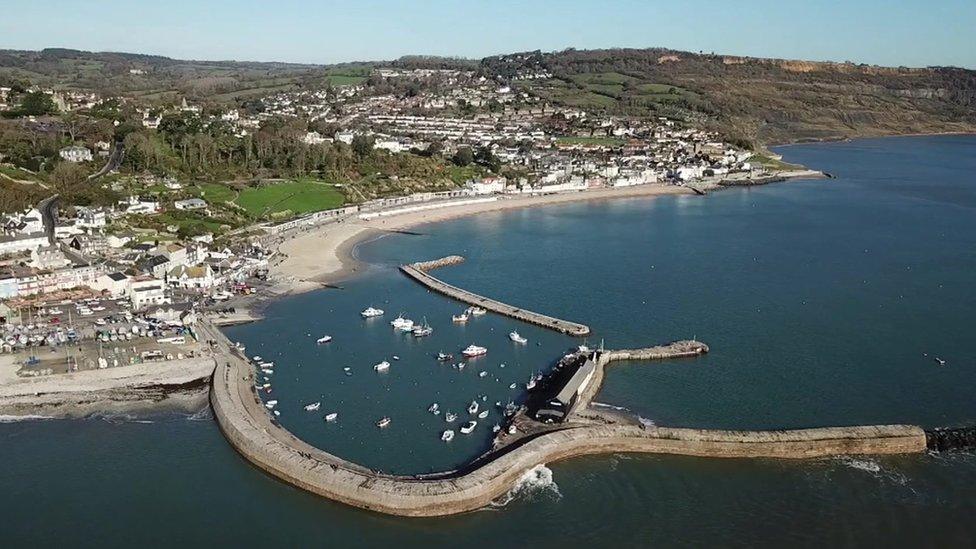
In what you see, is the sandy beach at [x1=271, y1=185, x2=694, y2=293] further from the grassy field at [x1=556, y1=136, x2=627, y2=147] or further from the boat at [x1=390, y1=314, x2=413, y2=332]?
the grassy field at [x1=556, y1=136, x2=627, y2=147]

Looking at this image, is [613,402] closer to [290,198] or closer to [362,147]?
[290,198]

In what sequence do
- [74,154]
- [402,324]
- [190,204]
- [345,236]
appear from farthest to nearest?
[74,154] < [345,236] < [190,204] < [402,324]

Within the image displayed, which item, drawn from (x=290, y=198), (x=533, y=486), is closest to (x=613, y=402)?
(x=533, y=486)

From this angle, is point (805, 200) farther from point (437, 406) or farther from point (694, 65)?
point (694, 65)

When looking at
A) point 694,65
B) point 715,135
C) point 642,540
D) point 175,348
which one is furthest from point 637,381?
point 694,65

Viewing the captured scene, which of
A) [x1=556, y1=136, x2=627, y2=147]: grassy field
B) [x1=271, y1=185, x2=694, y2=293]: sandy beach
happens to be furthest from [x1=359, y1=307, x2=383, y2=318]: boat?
[x1=556, y1=136, x2=627, y2=147]: grassy field

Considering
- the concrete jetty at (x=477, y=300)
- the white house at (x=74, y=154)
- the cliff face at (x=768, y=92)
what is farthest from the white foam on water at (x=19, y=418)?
the cliff face at (x=768, y=92)
